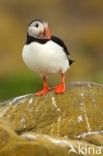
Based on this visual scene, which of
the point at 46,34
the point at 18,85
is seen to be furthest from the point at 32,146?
the point at 18,85

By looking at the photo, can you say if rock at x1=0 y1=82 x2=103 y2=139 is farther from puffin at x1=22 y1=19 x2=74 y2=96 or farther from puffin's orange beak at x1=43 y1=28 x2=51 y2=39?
puffin's orange beak at x1=43 y1=28 x2=51 y2=39

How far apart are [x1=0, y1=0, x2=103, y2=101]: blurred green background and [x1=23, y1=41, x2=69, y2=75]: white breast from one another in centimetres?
875

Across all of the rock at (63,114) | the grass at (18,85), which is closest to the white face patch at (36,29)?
the rock at (63,114)

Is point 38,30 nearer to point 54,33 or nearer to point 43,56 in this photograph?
point 43,56

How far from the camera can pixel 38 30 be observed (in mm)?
11773

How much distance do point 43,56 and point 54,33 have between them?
17.8 meters

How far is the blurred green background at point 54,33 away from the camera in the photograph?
2356 cm

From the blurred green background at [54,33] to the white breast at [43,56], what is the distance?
875 cm

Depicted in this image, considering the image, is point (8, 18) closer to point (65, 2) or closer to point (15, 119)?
point (65, 2)

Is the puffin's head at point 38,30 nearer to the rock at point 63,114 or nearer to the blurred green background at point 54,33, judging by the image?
the rock at point 63,114

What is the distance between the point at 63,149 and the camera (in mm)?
9430

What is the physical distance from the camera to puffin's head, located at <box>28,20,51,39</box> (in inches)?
461

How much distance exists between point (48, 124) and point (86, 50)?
18.4 m

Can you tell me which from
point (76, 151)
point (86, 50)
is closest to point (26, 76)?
point (86, 50)
